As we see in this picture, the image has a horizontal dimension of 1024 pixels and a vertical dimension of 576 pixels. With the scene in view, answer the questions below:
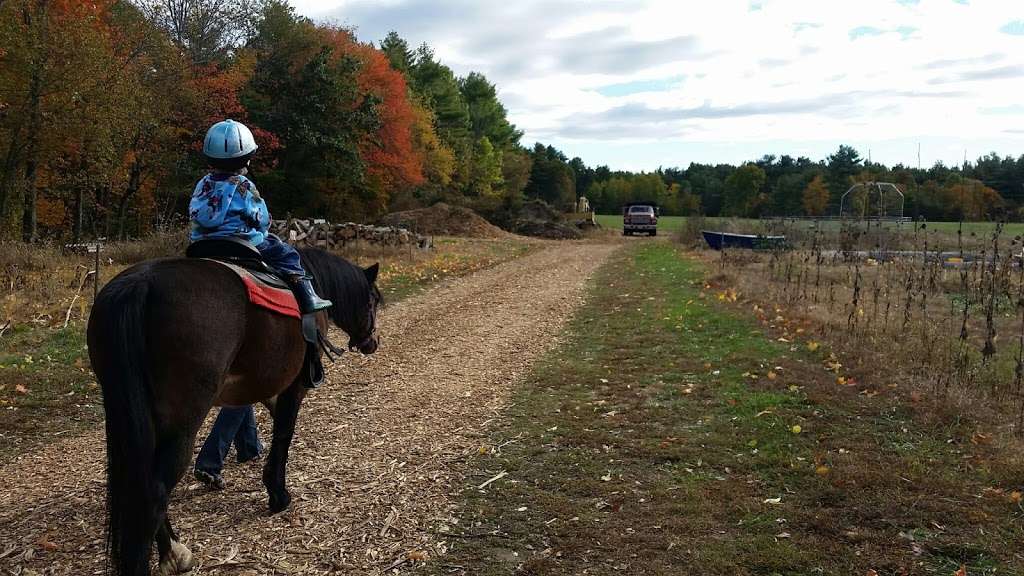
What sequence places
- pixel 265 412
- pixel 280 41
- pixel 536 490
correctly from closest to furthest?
pixel 536 490, pixel 265 412, pixel 280 41

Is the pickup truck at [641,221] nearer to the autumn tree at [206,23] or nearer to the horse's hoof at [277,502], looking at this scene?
the autumn tree at [206,23]

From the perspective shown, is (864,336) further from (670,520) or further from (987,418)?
(670,520)

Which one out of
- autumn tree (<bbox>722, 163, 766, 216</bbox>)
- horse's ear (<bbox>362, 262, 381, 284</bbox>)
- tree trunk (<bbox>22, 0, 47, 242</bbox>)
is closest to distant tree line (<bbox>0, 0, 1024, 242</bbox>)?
tree trunk (<bbox>22, 0, 47, 242</bbox>)

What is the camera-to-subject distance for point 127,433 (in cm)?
326

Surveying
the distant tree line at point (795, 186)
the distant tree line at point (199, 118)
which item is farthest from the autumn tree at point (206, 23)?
the distant tree line at point (795, 186)

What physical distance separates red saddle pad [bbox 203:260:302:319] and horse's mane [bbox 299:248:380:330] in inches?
29.3

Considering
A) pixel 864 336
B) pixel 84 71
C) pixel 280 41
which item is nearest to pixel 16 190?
pixel 84 71

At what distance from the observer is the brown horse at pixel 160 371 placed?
10.8 feet

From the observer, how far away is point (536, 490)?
5066mm

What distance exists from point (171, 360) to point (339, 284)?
1953mm

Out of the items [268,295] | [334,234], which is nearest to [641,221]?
[334,234]

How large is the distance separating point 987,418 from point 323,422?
20.3ft

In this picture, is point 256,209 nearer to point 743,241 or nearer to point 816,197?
point 743,241

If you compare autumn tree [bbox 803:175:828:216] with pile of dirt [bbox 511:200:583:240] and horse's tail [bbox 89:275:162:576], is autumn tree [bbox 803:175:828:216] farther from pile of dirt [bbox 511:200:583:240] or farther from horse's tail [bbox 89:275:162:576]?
horse's tail [bbox 89:275:162:576]
